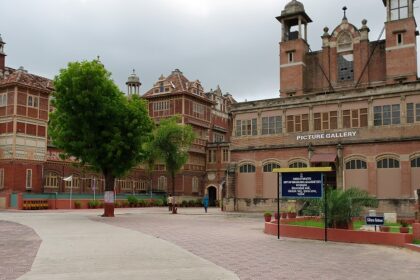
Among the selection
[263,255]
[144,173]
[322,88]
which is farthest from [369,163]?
[144,173]

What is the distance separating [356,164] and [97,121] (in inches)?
799

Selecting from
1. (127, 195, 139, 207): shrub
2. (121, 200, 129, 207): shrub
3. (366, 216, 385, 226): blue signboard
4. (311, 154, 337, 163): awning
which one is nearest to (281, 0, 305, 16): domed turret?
(311, 154, 337, 163): awning

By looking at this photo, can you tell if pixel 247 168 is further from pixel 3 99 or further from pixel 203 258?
pixel 203 258

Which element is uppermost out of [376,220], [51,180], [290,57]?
[290,57]

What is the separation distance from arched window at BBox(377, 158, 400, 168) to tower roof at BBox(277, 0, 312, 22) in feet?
64.0

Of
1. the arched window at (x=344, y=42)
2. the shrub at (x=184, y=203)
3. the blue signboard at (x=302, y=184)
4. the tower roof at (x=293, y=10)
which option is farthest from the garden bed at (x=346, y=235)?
the shrub at (x=184, y=203)

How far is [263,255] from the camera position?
13.4m

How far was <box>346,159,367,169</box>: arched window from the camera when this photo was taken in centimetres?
3750

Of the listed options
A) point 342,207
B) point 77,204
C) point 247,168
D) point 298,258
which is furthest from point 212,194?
point 298,258

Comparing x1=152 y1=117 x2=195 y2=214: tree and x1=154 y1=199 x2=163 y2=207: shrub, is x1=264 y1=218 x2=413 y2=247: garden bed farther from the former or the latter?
x1=154 y1=199 x2=163 y2=207: shrub

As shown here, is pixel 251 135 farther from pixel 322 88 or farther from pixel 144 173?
pixel 144 173

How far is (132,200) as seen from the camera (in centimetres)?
5291

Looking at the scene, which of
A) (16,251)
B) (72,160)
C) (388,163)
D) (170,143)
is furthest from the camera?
(72,160)

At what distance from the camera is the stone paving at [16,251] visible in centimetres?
1059
